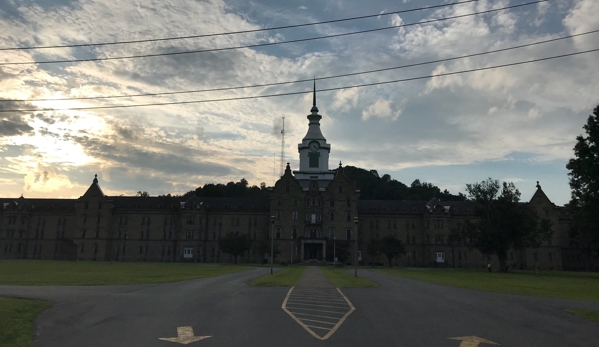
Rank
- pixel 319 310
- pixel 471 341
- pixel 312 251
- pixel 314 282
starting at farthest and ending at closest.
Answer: pixel 312 251 → pixel 314 282 → pixel 319 310 → pixel 471 341

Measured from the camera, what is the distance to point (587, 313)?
1939 cm

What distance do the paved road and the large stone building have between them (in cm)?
7667

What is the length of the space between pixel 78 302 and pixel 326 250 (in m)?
76.6

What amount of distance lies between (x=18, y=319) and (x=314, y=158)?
352 feet

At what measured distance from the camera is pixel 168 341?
1250 centimetres

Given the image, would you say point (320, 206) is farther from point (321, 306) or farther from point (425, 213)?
point (321, 306)

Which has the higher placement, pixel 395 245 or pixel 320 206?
pixel 320 206

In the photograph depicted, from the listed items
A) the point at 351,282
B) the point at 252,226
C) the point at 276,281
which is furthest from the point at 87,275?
the point at 252,226

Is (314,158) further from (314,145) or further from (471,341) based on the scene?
(471,341)

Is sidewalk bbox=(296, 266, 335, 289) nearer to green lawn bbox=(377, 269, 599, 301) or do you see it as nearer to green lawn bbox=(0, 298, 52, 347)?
green lawn bbox=(377, 269, 599, 301)

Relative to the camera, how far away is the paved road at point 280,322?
12.9 m

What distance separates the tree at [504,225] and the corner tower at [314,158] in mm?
46615

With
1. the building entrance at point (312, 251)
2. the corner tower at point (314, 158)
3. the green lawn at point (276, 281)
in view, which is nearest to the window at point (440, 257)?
the building entrance at point (312, 251)

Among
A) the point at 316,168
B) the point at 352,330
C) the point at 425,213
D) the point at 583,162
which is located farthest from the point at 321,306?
the point at 316,168
